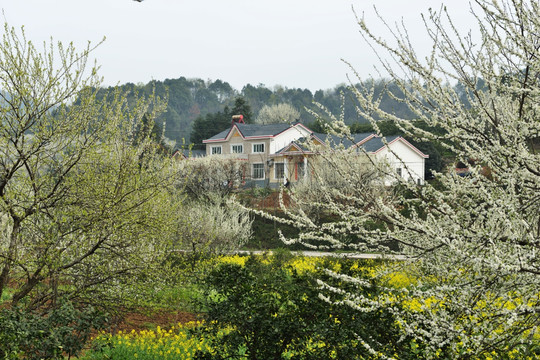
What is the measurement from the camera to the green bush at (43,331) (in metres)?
5.21

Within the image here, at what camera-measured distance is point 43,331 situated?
539 cm

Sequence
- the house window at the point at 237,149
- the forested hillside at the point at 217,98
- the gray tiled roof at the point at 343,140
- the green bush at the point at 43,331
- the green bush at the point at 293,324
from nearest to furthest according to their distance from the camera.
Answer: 1. the gray tiled roof at the point at 343,140
2. the green bush at the point at 43,331
3. the green bush at the point at 293,324
4. the house window at the point at 237,149
5. the forested hillside at the point at 217,98

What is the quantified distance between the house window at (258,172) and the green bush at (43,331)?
123 feet

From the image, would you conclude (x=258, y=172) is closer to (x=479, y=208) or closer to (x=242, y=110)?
(x=242, y=110)

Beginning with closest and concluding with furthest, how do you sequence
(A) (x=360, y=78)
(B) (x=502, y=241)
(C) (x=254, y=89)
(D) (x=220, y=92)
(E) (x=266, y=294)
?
(B) (x=502, y=241) → (A) (x=360, y=78) → (E) (x=266, y=294) → (C) (x=254, y=89) → (D) (x=220, y=92)

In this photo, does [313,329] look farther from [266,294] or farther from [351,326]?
[266,294]

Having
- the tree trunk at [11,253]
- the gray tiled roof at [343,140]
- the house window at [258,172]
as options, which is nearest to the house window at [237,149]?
the house window at [258,172]

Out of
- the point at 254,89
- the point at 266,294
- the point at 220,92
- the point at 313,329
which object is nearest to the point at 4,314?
the point at 266,294

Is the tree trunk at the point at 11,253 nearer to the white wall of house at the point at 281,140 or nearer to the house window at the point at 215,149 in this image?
the white wall of house at the point at 281,140

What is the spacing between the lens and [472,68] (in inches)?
139

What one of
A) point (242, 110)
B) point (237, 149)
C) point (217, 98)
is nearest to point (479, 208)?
point (237, 149)

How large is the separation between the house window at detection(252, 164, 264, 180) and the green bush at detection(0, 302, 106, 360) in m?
37.5

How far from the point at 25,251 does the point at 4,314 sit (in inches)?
62.6

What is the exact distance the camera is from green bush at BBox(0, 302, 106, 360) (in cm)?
521
